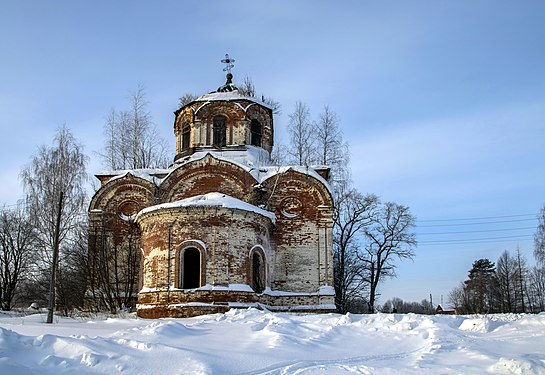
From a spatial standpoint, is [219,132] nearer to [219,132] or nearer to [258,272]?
[219,132]

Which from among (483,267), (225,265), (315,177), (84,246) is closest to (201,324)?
(225,265)

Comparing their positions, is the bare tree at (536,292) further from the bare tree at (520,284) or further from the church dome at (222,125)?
the church dome at (222,125)

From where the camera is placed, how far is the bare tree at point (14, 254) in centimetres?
2741

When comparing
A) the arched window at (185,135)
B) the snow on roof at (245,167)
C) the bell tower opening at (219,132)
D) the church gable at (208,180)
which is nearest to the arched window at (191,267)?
the church gable at (208,180)

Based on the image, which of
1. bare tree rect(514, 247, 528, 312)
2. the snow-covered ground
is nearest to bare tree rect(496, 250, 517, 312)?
bare tree rect(514, 247, 528, 312)

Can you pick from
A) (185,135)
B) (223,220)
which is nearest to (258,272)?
(223,220)

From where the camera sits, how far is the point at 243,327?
9422 mm

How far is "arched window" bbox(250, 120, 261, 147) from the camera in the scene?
2200 cm

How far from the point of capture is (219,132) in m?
21.7

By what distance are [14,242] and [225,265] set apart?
17849 mm

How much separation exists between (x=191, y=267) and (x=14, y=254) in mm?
15956

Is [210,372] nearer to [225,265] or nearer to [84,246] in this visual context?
[225,265]

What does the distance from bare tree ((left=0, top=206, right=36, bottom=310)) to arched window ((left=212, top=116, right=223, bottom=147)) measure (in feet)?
39.3

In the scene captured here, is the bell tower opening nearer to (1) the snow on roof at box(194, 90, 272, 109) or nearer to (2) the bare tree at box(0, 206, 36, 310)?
(1) the snow on roof at box(194, 90, 272, 109)
